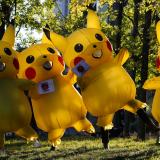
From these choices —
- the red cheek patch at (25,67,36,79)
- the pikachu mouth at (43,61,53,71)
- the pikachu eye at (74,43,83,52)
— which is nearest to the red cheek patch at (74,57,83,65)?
the pikachu eye at (74,43,83,52)

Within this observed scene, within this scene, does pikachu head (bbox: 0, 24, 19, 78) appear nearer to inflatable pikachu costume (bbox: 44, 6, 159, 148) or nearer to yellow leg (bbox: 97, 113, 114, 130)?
inflatable pikachu costume (bbox: 44, 6, 159, 148)

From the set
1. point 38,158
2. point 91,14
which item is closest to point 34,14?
point 38,158

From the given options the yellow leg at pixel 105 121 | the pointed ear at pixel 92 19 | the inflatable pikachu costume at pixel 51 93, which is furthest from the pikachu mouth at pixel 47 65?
the yellow leg at pixel 105 121

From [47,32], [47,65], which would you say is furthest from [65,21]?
[47,65]

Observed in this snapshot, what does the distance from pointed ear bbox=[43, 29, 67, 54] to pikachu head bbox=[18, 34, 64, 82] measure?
9 cm

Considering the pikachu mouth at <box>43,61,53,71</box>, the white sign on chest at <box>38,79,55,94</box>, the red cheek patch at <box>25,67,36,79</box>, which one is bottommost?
the white sign on chest at <box>38,79,55,94</box>

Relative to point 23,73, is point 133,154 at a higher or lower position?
lower

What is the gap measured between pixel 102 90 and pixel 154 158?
416 cm

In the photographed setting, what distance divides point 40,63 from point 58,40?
50 centimetres

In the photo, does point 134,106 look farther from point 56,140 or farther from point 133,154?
point 133,154

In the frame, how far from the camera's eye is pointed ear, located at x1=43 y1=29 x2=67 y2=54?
7.38 meters

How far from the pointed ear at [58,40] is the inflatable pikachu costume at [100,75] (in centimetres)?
3

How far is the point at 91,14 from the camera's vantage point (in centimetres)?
749

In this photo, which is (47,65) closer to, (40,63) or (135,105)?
(40,63)
